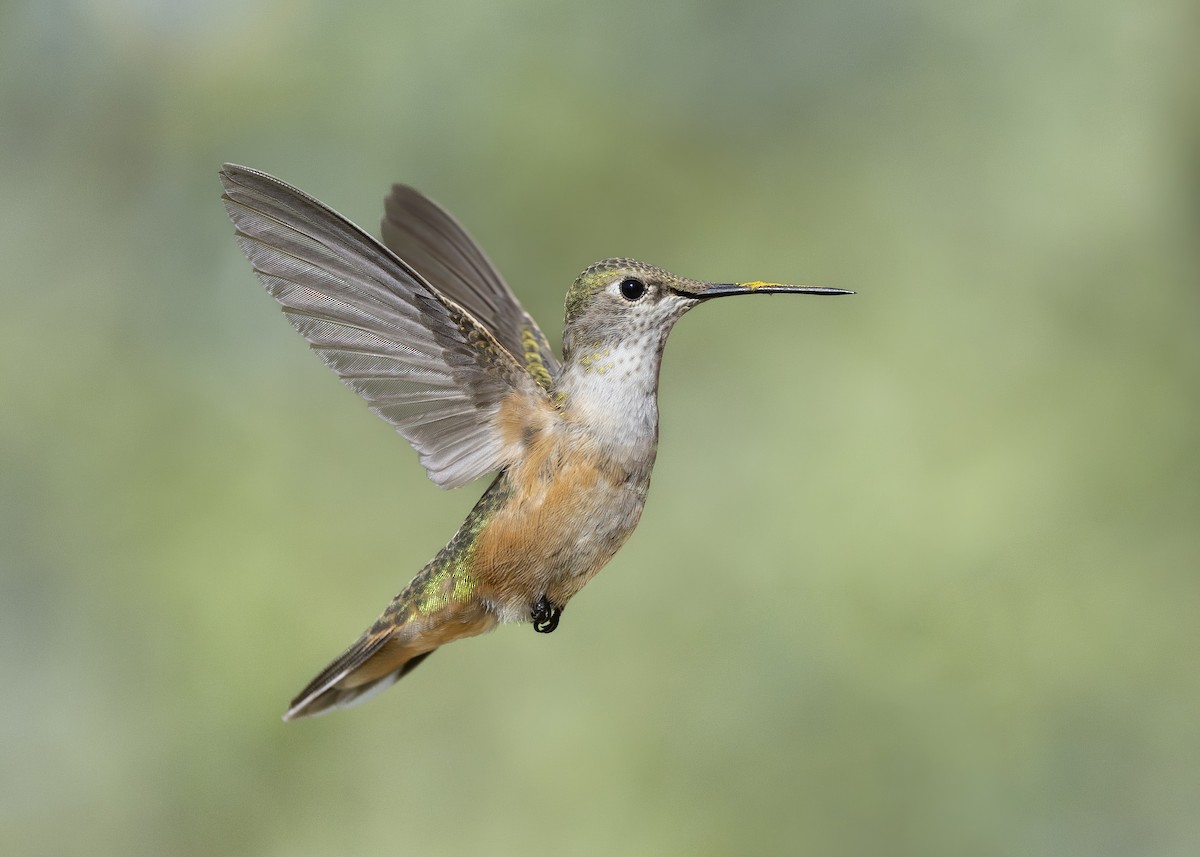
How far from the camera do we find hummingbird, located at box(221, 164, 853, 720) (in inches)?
29.9

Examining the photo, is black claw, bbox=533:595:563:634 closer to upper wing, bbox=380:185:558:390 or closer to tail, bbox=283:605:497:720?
tail, bbox=283:605:497:720

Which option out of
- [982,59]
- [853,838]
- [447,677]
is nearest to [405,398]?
[447,677]

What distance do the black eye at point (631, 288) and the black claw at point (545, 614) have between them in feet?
0.79

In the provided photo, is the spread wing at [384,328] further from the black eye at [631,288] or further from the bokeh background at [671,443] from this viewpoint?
the bokeh background at [671,443]

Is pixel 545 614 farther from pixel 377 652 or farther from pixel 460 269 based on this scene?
pixel 460 269

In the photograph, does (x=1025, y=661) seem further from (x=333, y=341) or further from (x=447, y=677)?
(x=333, y=341)

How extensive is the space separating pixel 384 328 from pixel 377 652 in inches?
13.2

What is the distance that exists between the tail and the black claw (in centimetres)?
9

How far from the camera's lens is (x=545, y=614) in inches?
35.9

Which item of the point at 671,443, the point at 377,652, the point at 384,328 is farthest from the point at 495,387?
the point at 671,443

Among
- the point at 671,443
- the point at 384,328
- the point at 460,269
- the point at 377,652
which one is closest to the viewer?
the point at 384,328

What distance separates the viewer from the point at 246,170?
27.7 inches

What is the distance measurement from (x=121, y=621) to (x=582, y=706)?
107 cm

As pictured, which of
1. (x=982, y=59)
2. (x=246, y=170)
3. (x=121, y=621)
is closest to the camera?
(x=246, y=170)
